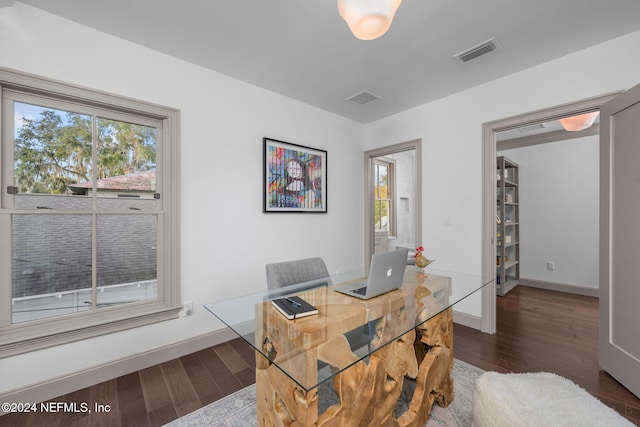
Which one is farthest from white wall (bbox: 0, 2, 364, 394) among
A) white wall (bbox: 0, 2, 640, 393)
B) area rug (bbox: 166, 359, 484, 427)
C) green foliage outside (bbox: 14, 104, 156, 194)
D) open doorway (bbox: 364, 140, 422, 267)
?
area rug (bbox: 166, 359, 484, 427)

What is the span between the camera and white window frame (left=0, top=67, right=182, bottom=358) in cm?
175

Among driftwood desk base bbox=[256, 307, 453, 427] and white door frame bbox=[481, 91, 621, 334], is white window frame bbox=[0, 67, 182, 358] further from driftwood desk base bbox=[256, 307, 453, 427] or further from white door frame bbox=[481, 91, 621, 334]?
white door frame bbox=[481, 91, 621, 334]

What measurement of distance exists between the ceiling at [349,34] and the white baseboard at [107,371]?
8.10ft

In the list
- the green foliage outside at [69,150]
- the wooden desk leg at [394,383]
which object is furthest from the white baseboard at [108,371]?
the wooden desk leg at [394,383]

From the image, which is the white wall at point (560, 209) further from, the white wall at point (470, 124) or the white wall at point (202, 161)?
the white wall at point (202, 161)

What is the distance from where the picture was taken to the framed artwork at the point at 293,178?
9.80 ft

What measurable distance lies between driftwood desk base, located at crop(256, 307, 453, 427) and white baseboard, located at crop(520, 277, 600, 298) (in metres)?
3.88

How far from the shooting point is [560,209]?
435 cm

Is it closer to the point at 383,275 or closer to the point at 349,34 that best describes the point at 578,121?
the point at 349,34

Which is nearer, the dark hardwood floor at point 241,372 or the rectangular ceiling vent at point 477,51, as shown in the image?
the dark hardwood floor at point 241,372

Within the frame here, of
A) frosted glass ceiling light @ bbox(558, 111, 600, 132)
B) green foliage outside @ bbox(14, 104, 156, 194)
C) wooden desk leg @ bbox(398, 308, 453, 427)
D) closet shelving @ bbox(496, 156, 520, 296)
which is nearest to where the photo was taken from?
wooden desk leg @ bbox(398, 308, 453, 427)

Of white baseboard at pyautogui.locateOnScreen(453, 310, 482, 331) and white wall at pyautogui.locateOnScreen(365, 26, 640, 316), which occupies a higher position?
white wall at pyautogui.locateOnScreen(365, 26, 640, 316)

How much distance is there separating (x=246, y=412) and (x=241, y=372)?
483 mm

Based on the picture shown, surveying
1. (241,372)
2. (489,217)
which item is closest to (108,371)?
(241,372)
